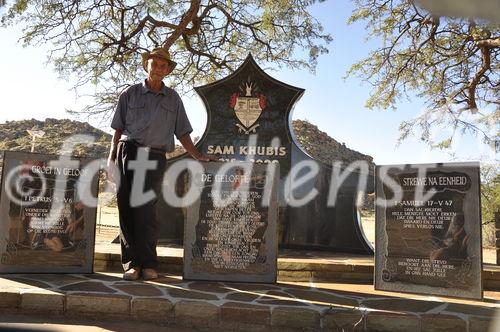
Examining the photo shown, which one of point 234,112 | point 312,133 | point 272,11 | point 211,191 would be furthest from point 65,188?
point 312,133

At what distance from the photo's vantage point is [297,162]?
627 cm

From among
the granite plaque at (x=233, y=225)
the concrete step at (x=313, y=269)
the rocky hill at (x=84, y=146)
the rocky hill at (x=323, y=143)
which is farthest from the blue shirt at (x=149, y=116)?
the rocky hill at (x=323, y=143)

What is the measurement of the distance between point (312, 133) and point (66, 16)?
2598 centimetres

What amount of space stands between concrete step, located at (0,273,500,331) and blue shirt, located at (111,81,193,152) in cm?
131

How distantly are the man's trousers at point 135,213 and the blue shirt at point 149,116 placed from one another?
0.12 m

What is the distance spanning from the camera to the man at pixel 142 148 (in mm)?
4012

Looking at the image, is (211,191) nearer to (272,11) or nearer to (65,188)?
(65,188)

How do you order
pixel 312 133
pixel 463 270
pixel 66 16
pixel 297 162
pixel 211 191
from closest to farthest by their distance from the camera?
pixel 463 270, pixel 211 191, pixel 297 162, pixel 66 16, pixel 312 133

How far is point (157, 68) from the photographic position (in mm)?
4082

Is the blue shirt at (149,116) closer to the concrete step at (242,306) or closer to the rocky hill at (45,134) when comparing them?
the concrete step at (242,306)

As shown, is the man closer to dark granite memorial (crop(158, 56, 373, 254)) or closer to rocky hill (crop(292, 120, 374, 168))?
dark granite memorial (crop(158, 56, 373, 254))

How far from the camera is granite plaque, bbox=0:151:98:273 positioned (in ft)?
13.6

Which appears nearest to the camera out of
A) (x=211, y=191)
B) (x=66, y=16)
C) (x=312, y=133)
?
(x=211, y=191)

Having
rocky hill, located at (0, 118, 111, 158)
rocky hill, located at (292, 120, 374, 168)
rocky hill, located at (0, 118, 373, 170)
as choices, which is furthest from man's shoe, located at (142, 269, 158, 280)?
rocky hill, located at (0, 118, 111, 158)
